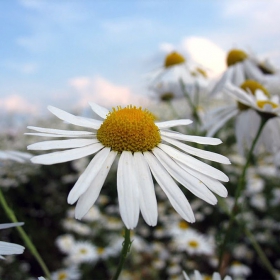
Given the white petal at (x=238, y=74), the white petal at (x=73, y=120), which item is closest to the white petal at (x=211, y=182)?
the white petal at (x=73, y=120)

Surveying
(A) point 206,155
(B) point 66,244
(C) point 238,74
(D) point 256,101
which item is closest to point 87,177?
(A) point 206,155

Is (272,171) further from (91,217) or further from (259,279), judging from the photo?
(91,217)

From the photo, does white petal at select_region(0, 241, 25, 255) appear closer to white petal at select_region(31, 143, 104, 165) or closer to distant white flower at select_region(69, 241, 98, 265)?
white petal at select_region(31, 143, 104, 165)

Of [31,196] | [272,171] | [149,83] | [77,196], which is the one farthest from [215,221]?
[77,196]

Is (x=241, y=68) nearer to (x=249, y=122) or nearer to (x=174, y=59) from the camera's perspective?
(x=174, y=59)

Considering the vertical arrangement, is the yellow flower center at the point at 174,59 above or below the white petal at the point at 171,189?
below

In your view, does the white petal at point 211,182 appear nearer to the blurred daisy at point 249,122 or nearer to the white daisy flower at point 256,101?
the white daisy flower at point 256,101

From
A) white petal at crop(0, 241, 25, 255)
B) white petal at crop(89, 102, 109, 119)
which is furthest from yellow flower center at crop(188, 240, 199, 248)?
white petal at crop(0, 241, 25, 255)

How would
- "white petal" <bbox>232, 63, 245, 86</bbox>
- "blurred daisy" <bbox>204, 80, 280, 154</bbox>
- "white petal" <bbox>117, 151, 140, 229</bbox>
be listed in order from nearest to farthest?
1. "white petal" <bbox>117, 151, 140, 229</bbox>
2. "blurred daisy" <bbox>204, 80, 280, 154</bbox>
3. "white petal" <bbox>232, 63, 245, 86</bbox>
